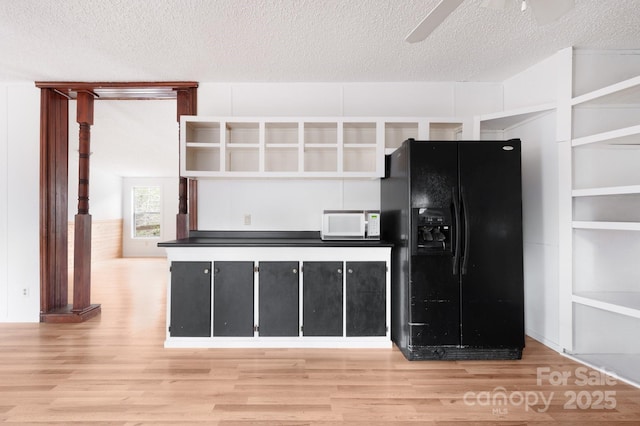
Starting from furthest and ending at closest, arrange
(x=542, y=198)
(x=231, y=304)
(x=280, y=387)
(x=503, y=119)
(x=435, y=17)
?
(x=503, y=119) < (x=542, y=198) < (x=231, y=304) < (x=280, y=387) < (x=435, y=17)

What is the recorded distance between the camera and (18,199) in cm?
361

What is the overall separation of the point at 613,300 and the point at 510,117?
1699mm

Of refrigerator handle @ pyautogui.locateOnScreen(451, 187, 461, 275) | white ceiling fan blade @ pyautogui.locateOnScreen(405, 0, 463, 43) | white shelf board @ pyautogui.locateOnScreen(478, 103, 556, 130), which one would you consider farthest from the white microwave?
white ceiling fan blade @ pyautogui.locateOnScreen(405, 0, 463, 43)

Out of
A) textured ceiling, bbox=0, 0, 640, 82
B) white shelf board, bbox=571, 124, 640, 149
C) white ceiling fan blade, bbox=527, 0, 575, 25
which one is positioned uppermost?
textured ceiling, bbox=0, 0, 640, 82

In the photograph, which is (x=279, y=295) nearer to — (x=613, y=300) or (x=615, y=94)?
(x=613, y=300)

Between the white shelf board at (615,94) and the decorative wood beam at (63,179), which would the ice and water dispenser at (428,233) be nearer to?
the white shelf board at (615,94)

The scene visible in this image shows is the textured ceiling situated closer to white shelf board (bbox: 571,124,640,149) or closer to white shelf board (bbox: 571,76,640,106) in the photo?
white shelf board (bbox: 571,76,640,106)

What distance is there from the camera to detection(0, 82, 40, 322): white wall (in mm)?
3600

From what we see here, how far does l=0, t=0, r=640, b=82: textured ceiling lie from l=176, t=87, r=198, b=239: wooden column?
19 centimetres

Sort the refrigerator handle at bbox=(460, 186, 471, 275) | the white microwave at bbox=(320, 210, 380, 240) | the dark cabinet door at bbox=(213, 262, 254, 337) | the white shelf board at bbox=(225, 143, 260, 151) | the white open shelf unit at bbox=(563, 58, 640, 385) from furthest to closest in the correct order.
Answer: the white shelf board at bbox=(225, 143, 260, 151) → the white microwave at bbox=(320, 210, 380, 240) → the dark cabinet door at bbox=(213, 262, 254, 337) → the white open shelf unit at bbox=(563, 58, 640, 385) → the refrigerator handle at bbox=(460, 186, 471, 275)

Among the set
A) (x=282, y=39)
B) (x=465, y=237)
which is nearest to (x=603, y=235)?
(x=465, y=237)

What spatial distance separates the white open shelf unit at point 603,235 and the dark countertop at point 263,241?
1572mm

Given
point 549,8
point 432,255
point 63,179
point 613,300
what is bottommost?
point 613,300

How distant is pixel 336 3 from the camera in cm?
229
